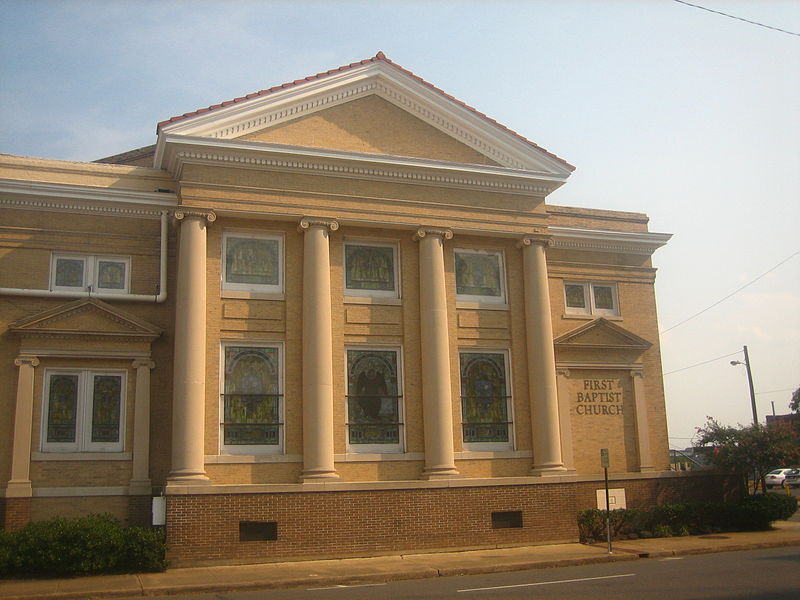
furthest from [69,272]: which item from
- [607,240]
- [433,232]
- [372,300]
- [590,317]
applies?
[607,240]

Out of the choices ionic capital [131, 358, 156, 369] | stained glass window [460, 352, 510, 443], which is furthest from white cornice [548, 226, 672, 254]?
ionic capital [131, 358, 156, 369]

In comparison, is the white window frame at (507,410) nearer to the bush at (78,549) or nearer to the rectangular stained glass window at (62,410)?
the bush at (78,549)

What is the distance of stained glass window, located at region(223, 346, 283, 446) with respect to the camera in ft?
73.2

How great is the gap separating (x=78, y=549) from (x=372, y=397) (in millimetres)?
8544

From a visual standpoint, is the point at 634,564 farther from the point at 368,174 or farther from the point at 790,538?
the point at 368,174

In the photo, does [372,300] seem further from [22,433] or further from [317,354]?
[22,433]

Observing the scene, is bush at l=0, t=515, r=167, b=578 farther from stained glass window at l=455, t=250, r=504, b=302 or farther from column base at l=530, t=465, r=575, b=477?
stained glass window at l=455, t=250, r=504, b=302

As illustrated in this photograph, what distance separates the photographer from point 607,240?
2934 cm

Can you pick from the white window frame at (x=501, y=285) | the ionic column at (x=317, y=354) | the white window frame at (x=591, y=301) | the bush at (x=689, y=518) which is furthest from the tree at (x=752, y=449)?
the ionic column at (x=317, y=354)

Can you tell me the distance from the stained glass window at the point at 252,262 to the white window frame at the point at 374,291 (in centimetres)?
187

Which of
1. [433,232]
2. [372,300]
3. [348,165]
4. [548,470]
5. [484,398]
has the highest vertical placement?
[348,165]

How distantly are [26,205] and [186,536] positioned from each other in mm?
9881

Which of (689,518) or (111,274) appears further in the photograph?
(689,518)

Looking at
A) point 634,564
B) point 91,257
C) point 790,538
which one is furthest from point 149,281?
point 790,538
